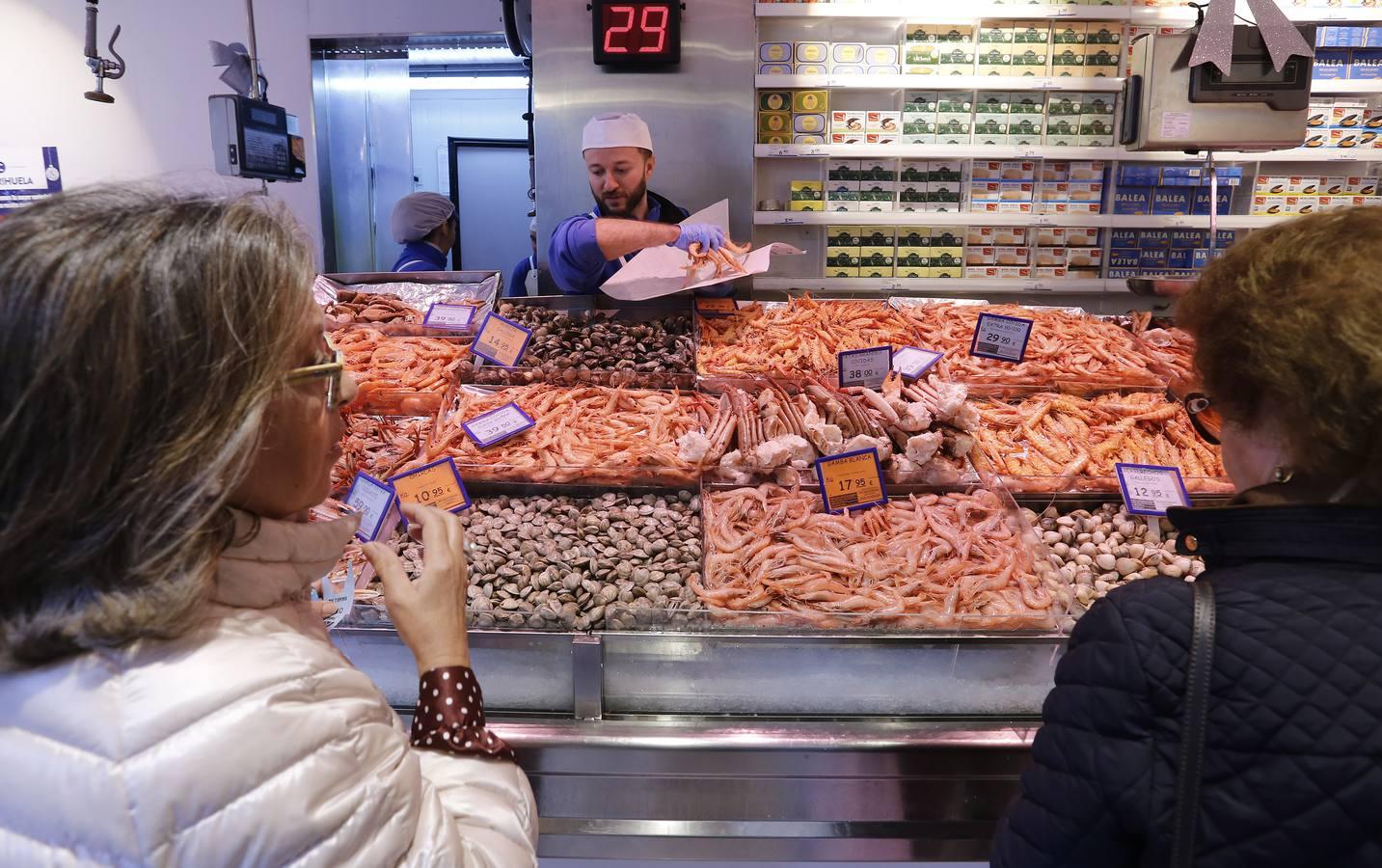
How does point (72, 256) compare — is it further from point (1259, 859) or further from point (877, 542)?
point (877, 542)

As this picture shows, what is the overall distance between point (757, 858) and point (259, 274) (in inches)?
53.3

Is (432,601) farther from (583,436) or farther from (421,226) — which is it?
(421,226)

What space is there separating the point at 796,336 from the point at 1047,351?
84 centimetres

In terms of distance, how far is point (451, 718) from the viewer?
1005 mm

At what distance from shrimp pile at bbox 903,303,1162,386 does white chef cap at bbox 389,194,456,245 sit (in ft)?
10.9

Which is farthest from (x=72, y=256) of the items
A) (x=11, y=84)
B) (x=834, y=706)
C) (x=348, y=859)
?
(x=11, y=84)

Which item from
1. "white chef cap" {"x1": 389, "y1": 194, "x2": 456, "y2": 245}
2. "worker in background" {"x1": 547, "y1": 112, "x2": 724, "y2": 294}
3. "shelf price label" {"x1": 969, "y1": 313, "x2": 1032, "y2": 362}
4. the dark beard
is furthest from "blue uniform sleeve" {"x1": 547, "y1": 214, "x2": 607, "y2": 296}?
"white chef cap" {"x1": 389, "y1": 194, "x2": 456, "y2": 245}

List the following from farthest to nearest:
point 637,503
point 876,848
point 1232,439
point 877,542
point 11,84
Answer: point 11,84 < point 637,503 < point 877,542 < point 876,848 < point 1232,439

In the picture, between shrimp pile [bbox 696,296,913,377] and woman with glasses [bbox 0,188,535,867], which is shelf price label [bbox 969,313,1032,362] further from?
woman with glasses [bbox 0,188,535,867]

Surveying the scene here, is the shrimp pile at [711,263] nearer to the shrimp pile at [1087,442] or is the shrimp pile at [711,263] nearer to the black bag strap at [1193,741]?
the shrimp pile at [1087,442]

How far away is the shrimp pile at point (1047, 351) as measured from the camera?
2.71 meters

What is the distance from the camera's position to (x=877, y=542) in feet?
6.51

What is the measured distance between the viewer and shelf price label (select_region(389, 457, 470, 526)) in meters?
2.04

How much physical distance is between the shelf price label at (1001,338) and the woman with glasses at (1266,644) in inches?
70.8
